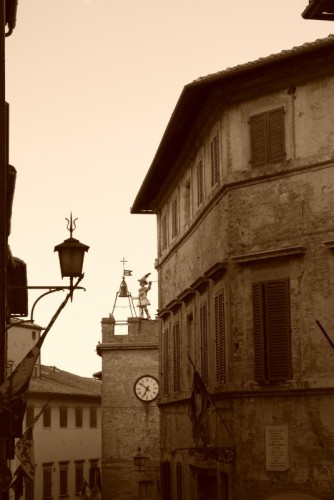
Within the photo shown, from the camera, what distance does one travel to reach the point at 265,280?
19109mm

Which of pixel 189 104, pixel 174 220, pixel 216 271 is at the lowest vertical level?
pixel 216 271

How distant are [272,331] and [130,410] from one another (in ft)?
97.5

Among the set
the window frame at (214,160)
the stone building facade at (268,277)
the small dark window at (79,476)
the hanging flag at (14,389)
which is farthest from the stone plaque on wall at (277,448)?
the small dark window at (79,476)

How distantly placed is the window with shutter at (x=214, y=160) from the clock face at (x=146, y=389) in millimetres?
27140

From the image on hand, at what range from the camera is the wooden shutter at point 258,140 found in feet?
64.7

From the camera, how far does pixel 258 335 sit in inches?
752

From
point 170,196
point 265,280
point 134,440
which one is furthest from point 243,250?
point 134,440

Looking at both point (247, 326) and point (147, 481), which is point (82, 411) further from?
point (247, 326)

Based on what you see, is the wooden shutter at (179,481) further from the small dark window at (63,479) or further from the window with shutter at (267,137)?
the small dark window at (63,479)

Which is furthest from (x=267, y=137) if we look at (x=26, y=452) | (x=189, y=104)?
(x=26, y=452)

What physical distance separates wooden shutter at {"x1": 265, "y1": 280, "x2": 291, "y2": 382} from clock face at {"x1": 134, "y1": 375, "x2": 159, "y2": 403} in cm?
2936

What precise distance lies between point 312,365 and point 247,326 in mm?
1614

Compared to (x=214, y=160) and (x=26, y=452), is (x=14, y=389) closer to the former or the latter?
(x=26, y=452)

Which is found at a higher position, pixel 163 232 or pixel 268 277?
pixel 163 232
